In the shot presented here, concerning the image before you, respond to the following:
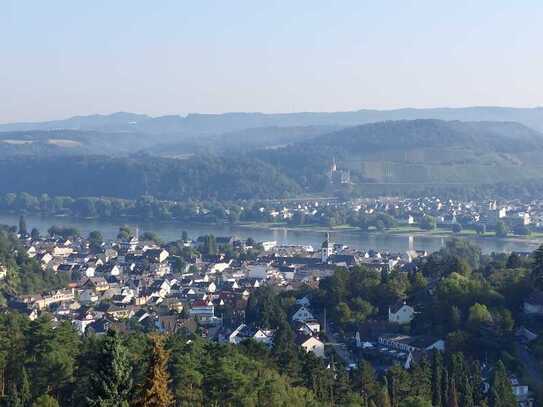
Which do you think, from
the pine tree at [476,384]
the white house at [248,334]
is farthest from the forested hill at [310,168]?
the pine tree at [476,384]

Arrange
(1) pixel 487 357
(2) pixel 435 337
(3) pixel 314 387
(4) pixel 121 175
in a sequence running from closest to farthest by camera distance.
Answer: (3) pixel 314 387 → (1) pixel 487 357 → (2) pixel 435 337 → (4) pixel 121 175

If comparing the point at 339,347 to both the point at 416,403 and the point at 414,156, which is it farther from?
the point at 414,156

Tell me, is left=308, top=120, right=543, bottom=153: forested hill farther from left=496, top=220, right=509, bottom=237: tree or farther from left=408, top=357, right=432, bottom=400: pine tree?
left=408, top=357, right=432, bottom=400: pine tree

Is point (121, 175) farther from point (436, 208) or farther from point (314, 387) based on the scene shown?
point (314, 387)

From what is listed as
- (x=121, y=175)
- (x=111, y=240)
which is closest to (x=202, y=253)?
(x=111, y=240)

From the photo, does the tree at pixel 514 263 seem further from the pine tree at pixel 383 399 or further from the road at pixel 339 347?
the pine tree at pixel 383 399

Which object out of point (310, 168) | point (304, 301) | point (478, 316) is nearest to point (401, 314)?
point (478, 316)

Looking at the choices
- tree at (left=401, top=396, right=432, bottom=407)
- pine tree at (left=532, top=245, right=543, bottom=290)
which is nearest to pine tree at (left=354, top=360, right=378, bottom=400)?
tree at (left=401, top=396, right=432, bottom=407)
